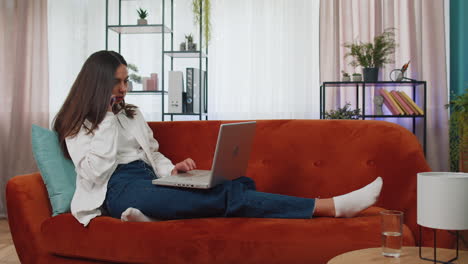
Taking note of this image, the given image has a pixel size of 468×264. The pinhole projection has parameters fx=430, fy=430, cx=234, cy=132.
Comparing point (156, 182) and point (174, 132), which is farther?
point (174, 132)

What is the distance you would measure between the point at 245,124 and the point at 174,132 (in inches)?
22.5

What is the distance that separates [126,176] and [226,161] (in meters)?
0.48

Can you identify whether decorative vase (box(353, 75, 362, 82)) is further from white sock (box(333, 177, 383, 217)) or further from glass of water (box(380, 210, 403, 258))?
glass of water (box(380, 210, 403, 258))

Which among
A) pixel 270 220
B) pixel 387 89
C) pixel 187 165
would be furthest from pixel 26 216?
pixel 387 89

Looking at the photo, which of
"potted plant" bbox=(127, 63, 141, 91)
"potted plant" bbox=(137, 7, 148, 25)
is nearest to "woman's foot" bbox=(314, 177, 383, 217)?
"potted plant" bbox=(127, 63, 141, 91)

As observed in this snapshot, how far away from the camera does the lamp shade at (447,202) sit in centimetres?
96

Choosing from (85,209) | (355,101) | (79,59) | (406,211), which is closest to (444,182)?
(406,211)

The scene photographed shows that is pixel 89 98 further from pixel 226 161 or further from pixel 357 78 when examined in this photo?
pixel 357 78

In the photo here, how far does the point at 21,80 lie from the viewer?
3809 millimetres

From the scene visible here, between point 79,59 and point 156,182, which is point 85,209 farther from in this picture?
point 79,59

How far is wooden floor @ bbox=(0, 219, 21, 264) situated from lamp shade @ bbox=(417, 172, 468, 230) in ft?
7.27

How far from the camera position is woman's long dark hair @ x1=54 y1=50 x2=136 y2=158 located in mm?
1821

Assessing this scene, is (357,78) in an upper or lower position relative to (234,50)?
lower

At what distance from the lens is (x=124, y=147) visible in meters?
1.89
